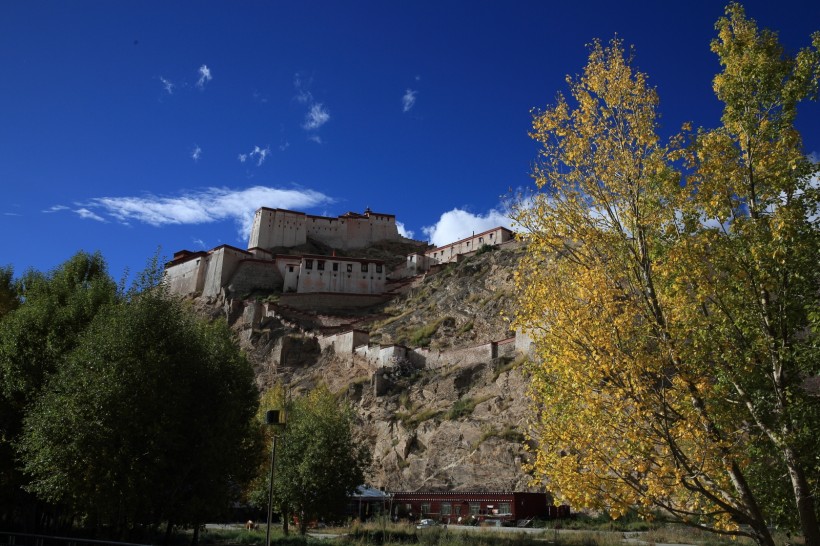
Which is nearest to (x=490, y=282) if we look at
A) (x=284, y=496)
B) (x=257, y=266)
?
(x=257, y=266)

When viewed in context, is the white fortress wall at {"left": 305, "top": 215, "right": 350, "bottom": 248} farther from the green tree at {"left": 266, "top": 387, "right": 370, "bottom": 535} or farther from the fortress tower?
the green tree at {"left": 266, "top": 387, "right": 370, "bottom": 535}

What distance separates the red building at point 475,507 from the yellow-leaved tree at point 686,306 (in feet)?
89.6

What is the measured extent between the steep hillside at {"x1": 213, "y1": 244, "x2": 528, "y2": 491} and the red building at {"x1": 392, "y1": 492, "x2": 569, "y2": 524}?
148cm

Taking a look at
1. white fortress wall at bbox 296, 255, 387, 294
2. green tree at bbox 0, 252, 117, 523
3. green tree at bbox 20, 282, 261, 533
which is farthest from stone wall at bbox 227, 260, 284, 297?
green tree at bbox 20, 282, 261, 533

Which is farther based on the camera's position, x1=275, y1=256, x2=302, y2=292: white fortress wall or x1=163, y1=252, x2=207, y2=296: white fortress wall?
x1=163, y1=252, x2=207, y2=296: white fortress wall

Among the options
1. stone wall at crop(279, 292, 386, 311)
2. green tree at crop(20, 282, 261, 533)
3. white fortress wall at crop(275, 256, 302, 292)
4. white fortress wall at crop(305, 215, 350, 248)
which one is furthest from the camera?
white fortress wall at crop(305, 215, 350, 248)

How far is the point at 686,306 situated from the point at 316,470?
1047 inches

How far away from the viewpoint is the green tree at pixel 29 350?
20453 millimetres

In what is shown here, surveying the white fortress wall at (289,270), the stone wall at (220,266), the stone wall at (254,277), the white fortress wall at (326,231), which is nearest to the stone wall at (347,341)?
the white fortress wall at (289,270)

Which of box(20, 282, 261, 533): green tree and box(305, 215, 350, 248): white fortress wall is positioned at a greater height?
box(305, 215, 350, 248): white fortress wall

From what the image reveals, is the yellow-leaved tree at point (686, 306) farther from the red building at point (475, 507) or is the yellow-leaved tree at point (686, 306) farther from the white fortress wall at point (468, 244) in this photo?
the white fortress wall at point (468, 244)

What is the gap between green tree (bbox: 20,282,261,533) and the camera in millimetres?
17375

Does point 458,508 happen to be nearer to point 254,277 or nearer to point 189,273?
point 254,277

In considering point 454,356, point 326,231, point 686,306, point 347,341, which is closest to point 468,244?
point 326,231
